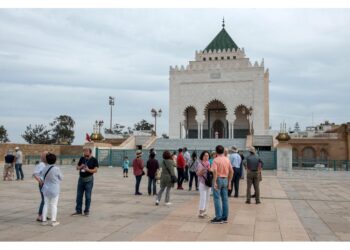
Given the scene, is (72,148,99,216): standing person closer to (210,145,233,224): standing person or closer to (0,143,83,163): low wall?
(210,145,233,224): standing person

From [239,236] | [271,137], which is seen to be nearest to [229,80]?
[271,137]

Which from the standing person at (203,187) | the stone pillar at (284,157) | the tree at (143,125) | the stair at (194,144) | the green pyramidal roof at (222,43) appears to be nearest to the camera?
the standing person at (203,187)

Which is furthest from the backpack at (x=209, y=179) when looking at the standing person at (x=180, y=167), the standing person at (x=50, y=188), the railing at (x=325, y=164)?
the railing at (x=325, y=164)

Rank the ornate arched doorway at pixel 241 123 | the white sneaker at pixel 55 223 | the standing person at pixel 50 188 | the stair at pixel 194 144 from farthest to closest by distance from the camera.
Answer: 1. the ornate arched doorway at pixel 241 123
2. the stair at pixel 194 144
3. the standing person at pixel 50 188
4. the white sneaker at pixel 55 223

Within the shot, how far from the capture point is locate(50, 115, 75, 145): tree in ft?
210

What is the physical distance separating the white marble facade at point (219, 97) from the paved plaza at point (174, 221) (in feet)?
112

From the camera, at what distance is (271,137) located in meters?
36.8

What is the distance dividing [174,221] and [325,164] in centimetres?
2488

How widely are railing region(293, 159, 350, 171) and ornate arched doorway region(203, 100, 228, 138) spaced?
59.4 feet

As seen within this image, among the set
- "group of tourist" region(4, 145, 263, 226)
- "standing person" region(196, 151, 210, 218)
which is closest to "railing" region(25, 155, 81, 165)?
"group of tourist" region(4, 145, 263, 226)

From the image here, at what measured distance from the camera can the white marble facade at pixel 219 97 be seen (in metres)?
44.9

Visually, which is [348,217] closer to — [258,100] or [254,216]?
[254,216]

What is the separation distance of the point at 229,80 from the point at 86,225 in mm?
40328

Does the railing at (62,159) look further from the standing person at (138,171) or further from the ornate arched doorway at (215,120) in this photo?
the standing person at (138,171)
